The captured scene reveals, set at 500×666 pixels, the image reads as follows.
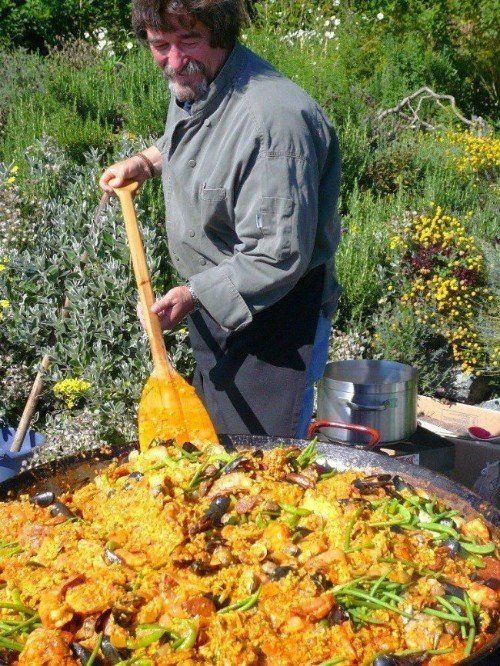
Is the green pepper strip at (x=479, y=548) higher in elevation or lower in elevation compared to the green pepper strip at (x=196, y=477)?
lower

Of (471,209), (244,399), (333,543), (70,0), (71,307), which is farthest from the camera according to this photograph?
(70,0)

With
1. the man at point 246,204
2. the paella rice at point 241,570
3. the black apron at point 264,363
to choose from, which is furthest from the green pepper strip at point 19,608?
the black apron at point 264,363

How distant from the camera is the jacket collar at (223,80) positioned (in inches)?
106

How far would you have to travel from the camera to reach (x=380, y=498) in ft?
6.13

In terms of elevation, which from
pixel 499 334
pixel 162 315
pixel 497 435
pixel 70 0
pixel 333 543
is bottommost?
pixel 497 435

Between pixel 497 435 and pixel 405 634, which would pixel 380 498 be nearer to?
pixel 405 634

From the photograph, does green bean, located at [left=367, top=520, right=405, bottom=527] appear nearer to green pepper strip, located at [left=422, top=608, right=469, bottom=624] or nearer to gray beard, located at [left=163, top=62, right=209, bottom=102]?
green pepper strip, located at [left=422, top=608, right=469, bottom=624]

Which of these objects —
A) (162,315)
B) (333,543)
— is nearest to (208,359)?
(162,315)

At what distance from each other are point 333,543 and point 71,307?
319 centimetres

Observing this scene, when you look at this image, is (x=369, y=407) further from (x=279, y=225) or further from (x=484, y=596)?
(x=484, y=596)

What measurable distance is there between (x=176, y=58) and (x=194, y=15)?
0.50 feet

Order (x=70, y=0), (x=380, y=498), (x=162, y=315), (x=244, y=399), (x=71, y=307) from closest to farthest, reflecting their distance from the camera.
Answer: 1. (x=380, y=498)
2. (x=162, y=315)
3. (x=244, y=399)
4. (x=71, y=307)
5. (x=70, y=0)

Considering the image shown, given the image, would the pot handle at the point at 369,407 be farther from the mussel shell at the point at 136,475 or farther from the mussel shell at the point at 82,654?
the mussel shell at the point at 82,654

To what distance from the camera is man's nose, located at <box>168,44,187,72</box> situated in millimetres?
2613
